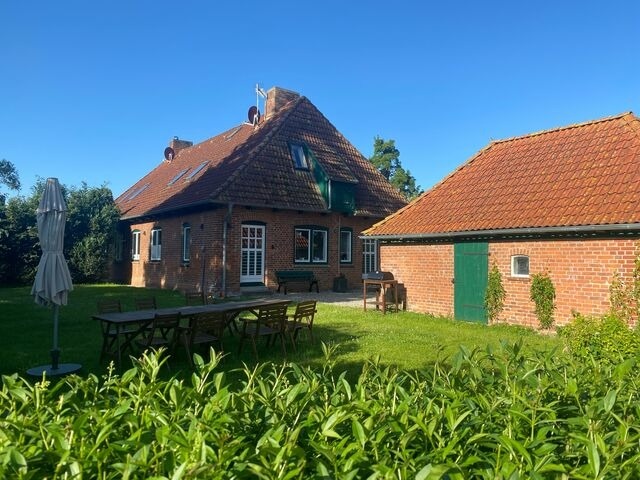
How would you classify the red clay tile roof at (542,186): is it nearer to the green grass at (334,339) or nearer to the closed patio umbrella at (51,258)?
the green grass at (334,339)

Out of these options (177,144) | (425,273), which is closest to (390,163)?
(177,144)

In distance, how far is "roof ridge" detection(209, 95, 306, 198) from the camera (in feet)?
60.1

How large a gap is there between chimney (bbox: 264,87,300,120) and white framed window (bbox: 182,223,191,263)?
23.3 ft

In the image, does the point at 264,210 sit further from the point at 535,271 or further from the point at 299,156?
the point at 535,271

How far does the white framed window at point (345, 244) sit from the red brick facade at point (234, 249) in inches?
6.3

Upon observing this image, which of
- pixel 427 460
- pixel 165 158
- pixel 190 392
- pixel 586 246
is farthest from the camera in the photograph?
pixel 165 158

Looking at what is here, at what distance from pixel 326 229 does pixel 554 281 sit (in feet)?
38.3

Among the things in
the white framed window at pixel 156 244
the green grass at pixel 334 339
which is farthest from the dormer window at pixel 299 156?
the green grass at pixel 334 339

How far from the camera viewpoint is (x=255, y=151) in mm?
20516

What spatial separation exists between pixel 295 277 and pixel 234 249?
2905mm

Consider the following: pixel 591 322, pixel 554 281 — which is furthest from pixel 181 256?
pixel 591 322

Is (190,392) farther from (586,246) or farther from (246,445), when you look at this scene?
(586,246)

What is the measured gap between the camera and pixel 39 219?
7.33m

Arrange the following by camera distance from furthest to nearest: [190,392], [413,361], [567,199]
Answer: [567,199] → [413,361] → [190,392]
